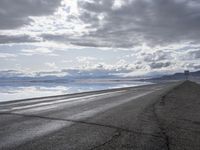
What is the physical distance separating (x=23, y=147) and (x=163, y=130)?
465 cm

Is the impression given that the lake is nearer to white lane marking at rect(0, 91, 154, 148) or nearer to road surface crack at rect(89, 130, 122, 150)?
Result: white lane marking at rect(0, 91, 154, 148)

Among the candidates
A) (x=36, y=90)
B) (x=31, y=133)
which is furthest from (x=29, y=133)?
(x=36, y=90)

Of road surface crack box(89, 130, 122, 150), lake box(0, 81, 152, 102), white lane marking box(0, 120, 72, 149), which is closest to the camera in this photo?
road surface crack box(89, 130, 122, 150)

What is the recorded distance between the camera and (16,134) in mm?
8289

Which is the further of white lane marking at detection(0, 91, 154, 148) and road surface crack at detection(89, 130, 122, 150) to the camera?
white lane marking at detection(0, 91, 154, 148)

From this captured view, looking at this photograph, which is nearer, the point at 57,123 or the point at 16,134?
the point at 16,134

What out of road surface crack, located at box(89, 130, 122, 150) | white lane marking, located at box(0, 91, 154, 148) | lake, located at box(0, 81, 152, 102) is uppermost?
white lane marking, located at box(0, 91, 154, 148)

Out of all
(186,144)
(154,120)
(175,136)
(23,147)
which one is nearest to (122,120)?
(154,120)

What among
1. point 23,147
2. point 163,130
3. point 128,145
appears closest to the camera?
point 23,147

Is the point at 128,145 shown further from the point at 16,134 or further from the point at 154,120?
the point at 154,120

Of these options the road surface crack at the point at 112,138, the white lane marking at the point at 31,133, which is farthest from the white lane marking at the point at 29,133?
the road surface crack at the point at 112,138

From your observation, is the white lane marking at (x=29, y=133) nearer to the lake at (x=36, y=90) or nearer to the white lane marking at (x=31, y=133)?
the white lane marking at (x=31, y=133)

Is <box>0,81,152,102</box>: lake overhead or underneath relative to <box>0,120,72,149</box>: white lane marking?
underneath

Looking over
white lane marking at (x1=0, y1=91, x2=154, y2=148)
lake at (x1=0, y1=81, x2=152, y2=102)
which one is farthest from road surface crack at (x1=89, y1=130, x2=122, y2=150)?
lake at (x1=0, y1=81, x2=152, y2=102)
